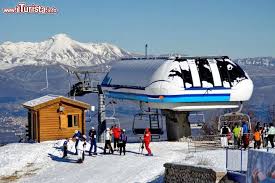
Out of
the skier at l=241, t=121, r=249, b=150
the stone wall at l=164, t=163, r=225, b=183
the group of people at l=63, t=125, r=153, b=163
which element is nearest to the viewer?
the stone wall at l=164, t=163, r=225, b=183

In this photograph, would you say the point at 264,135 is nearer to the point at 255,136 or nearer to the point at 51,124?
the point at 255,136

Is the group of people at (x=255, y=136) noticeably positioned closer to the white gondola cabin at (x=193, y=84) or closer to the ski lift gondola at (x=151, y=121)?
the white gondola cabin at (x=193, y=84)

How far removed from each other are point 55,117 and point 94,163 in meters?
7.57

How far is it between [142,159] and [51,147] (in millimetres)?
6069

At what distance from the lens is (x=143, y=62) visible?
41469 millimetres

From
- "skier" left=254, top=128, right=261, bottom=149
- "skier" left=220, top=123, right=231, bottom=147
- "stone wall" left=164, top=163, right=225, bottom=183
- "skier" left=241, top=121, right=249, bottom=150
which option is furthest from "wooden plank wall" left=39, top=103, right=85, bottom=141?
"stone wall" left=164, top=163, right=225, bottom=183

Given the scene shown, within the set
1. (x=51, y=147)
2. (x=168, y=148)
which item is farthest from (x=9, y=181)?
(x=168, y=148)

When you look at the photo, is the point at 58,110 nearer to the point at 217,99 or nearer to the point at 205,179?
the point at 217,99

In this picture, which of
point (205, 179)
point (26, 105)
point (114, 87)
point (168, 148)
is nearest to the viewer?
point (205, 179)

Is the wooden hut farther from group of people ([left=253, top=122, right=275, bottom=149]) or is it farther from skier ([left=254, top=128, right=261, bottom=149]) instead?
skier ([left=254, top=128, right=261, bottom=149])

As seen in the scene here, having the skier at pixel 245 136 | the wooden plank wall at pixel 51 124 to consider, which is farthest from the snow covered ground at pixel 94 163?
the wooden plank wall at pixel 51 124

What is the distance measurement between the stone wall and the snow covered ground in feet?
2.00

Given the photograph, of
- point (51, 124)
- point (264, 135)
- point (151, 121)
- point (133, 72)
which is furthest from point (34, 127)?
point (264, 135)

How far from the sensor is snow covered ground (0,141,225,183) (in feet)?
94.4
